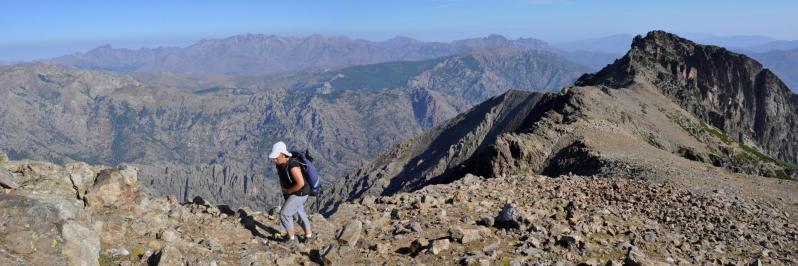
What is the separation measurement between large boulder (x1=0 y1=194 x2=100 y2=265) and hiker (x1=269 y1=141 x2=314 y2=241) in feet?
16.8

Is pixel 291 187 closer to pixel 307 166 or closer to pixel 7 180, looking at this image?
pixel 307 166

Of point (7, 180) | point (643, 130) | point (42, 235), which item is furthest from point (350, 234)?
point (643, 130)

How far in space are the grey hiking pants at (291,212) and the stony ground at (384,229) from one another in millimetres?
607

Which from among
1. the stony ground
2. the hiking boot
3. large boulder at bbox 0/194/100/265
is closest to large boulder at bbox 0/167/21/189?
the stony ground

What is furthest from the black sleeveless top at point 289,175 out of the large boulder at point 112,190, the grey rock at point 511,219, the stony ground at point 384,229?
the grey rock at point 511,219

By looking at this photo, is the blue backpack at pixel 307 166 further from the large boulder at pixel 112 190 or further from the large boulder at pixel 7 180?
the large boulder at pixel 7 180

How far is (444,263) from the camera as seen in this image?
48.2 ft

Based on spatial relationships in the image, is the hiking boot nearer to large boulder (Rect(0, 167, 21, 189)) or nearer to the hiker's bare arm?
the hiker's bare arm

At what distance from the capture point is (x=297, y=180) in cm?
1644

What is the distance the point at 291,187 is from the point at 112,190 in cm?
495

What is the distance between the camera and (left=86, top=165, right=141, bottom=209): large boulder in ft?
51.7

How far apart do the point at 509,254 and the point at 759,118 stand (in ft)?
475

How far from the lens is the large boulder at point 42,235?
37.8 feet

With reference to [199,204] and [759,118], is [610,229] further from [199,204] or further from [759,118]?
[759,118]
